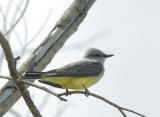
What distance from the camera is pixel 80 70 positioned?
198 inches

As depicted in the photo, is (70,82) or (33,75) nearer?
(33,75)

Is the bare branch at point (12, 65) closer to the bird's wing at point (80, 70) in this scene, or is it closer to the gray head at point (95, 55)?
the bird's wing at point (80, 70)

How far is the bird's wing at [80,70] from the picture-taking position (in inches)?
182

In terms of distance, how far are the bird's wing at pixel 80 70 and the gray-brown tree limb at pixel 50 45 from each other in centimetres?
21

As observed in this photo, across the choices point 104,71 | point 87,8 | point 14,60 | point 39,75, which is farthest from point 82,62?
point 14,60

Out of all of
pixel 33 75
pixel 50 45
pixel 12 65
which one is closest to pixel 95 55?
pixel 50 45

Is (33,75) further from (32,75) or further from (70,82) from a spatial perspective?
(70,82)

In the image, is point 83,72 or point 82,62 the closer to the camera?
point 83,72

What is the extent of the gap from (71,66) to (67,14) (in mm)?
669

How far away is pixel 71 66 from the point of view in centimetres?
500

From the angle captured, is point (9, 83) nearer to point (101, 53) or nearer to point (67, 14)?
point (67, 14)

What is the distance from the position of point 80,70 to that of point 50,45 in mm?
630

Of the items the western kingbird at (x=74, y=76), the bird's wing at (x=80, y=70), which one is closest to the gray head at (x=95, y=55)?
the bird's wing at (x=80, y=70)

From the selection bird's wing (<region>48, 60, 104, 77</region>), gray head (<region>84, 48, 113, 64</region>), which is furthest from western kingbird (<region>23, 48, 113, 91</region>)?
gray head (<region>84, 48, 113, 64</region>)
